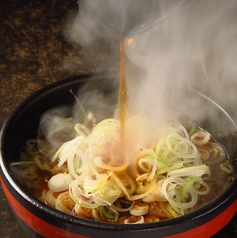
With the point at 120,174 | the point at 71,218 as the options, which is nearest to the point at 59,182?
the point at 120,174

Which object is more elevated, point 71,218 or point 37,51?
point 71,218

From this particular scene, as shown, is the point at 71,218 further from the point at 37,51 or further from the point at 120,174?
the point at 37,51

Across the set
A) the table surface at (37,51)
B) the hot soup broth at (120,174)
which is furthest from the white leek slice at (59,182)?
the table surface at (37,51)

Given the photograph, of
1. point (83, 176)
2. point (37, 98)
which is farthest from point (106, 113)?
point (83, 176)

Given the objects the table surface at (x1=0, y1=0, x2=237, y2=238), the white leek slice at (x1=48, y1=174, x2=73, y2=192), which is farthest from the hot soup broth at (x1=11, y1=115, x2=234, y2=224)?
the table surface at (x1=0, y1=0, x2=237, y2=238)

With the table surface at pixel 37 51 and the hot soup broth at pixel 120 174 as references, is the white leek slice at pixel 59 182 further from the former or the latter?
the table surface at pixel 37 51

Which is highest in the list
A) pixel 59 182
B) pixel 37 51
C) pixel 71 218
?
pixel 71 218

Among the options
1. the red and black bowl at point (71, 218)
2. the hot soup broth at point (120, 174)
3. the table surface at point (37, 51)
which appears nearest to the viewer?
the red and black bowl at point (71, 218)

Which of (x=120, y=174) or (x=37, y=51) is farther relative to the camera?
(x=37, y=51)
